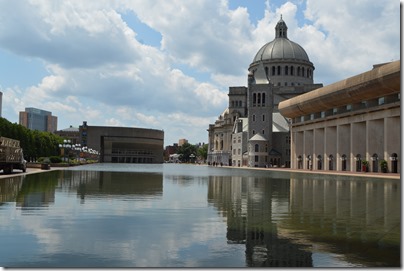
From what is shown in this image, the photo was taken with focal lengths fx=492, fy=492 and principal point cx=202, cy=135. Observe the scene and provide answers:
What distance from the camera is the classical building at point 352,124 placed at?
220ft

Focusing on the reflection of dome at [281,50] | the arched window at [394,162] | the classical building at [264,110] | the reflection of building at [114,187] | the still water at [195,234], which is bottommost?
the still water at [195,234]

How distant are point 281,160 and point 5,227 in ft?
382

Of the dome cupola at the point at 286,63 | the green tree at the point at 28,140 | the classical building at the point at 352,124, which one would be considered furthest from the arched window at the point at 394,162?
the dome cupola at the point at 286,63

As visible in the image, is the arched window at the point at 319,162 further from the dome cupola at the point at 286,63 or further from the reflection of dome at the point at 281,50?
the reflection of dome at the point at 281,50

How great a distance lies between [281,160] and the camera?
126375mm

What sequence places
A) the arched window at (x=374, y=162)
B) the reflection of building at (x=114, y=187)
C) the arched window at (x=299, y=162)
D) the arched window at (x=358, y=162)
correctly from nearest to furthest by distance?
the reflection of building at (x=114, y=187)
the arched window at (x=374, y=162)
the arched window at (x=358, y=162)
the arched window at (x=299, y=162)

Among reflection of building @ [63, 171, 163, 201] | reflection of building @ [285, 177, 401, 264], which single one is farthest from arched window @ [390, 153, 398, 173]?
reflection of building @ [285, 177, 401, 264]

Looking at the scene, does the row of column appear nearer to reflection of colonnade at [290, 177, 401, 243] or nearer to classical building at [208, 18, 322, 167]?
classical building at [208, 18, 322, 167]

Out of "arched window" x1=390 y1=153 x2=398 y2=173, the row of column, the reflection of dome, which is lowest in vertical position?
"arched window" x1=390 y1=153 x2=398 y2=173

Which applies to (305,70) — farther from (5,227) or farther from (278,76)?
(5,227)

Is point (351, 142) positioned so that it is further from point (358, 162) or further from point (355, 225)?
point (355, 225)

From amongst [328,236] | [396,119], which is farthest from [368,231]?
[396,119]

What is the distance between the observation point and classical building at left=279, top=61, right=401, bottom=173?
67.1m

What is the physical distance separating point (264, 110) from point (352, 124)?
4829 cm
